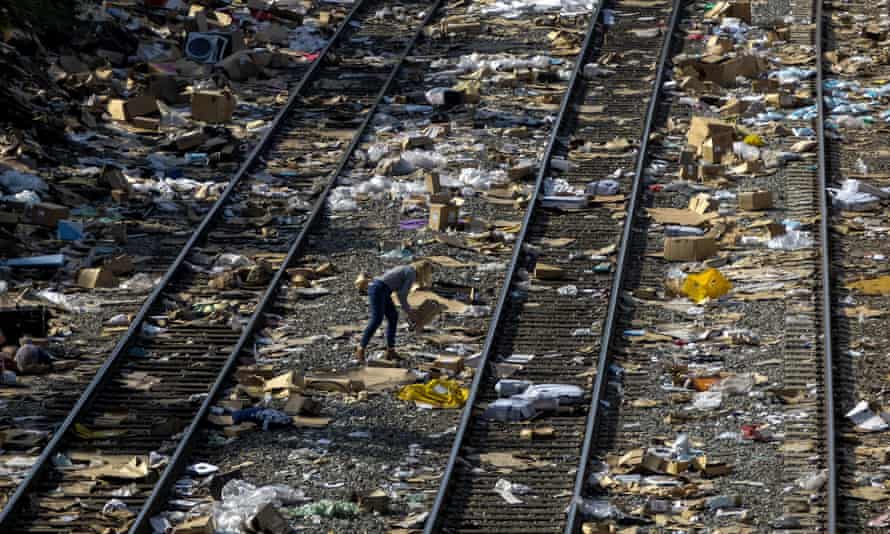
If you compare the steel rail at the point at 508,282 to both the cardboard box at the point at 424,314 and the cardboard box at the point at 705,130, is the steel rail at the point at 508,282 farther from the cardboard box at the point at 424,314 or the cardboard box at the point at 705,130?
the cardboard box at the point at 705,130

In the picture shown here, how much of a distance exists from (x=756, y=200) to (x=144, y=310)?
21.3ft

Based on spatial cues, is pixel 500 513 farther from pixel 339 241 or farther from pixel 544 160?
pixel 544 160

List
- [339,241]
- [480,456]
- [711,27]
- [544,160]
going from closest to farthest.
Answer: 1. [480,456]
2. [339,241]
3. [544,160]
4. [711,27]

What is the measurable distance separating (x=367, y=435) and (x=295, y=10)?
12702mm

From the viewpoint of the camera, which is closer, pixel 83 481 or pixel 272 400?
pixel 83 481

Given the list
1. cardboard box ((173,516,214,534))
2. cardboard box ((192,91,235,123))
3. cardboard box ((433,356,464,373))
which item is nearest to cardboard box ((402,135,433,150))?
cardboard box ((192,91,235,123))

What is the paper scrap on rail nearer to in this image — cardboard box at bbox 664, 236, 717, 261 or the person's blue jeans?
cardboard box at bbox 664, 236, 717, 261

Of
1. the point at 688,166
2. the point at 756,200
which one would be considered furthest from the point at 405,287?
the point at 688,166

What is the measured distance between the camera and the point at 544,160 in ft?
63.1

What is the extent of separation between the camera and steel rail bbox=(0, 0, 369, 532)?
12.7m

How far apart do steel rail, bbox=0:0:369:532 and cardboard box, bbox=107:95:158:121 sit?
1579mm

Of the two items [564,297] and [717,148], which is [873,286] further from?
[717,148]

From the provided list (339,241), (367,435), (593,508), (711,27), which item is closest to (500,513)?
(593,508)

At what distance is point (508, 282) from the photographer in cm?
1612
